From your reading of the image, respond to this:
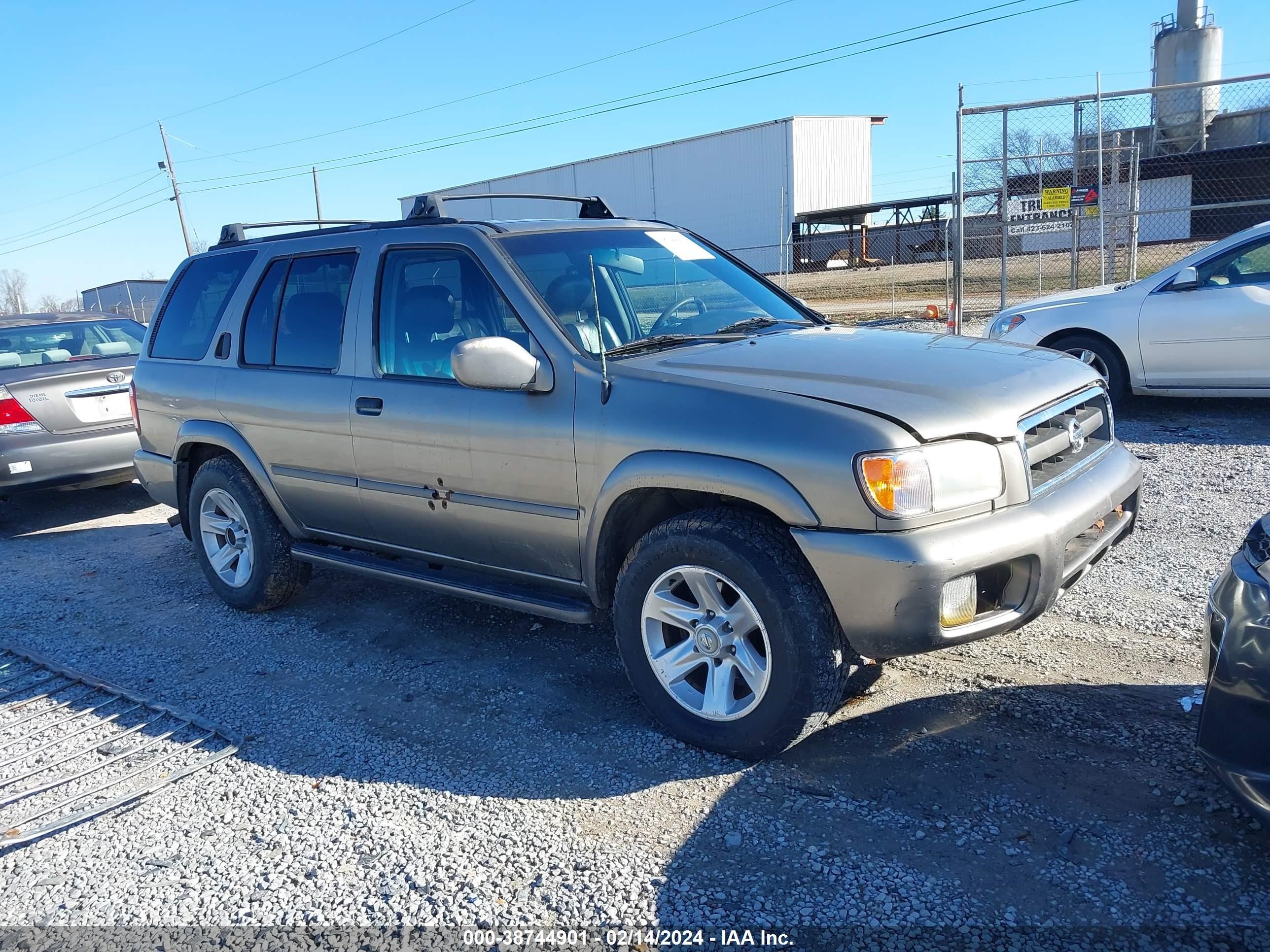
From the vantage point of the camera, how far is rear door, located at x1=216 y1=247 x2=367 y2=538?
4512mm

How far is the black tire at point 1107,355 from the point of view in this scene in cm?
830

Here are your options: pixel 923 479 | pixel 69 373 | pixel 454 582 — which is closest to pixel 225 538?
pixel 454 582

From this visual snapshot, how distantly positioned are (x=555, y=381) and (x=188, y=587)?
3.47 m

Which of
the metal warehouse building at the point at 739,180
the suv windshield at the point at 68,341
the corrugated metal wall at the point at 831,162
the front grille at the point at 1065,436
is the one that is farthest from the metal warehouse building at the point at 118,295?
the front grille at the point at 1065,436

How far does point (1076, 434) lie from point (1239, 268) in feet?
18.0

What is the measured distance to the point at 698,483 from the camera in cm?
323

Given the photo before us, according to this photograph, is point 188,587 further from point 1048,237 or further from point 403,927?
point 1048,237

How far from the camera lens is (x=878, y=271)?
112 ft

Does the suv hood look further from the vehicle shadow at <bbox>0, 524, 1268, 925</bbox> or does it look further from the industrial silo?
the industrial silo

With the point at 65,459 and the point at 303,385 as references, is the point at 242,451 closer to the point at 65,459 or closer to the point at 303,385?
the point at 303,385

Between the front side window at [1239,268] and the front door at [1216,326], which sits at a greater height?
the front side window at [1239,268]

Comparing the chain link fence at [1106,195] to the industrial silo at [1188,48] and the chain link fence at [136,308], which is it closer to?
the industrial silo at [1188,48]

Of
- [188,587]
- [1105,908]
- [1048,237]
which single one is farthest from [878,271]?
[1105,908]

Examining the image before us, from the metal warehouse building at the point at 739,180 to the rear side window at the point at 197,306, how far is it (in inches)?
1319
